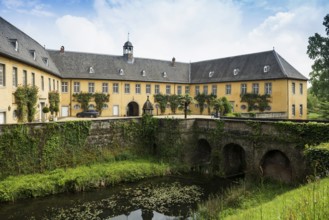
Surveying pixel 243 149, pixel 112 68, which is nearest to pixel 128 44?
pixel 112 68

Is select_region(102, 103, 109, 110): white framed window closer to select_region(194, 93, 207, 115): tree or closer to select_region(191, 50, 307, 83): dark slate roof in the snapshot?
select_region(194, 93, 207, 115): tree

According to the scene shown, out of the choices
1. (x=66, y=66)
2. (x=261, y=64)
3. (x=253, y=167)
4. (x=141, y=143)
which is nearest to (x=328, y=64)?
(x=261, y=64)

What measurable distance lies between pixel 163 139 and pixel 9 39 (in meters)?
13.3

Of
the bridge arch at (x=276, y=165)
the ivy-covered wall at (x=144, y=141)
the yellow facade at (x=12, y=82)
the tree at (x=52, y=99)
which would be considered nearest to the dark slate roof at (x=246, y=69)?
the ivy-covered wall at (x=144, y=141)

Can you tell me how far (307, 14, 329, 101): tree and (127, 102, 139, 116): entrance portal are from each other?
74.1 ft

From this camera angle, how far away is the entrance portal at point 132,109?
36.3 meters

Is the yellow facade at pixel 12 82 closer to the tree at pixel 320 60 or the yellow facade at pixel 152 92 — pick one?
the yellow facade at pixel 152 92

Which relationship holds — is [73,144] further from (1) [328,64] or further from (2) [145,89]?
(1) [328,64]

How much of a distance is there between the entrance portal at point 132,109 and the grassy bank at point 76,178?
17.9 meters

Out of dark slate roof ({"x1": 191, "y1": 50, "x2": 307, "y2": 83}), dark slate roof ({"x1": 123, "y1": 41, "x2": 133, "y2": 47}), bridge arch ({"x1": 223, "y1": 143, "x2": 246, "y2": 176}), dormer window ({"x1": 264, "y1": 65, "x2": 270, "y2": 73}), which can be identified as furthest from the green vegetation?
dormer window ({"x1": 264, "y1": 65, "x2": 270, "y2": 73})

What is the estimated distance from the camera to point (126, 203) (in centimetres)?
1323

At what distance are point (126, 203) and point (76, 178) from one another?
3.81 meters

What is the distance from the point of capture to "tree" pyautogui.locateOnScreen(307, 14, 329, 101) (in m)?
30.5

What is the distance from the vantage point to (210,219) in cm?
948
